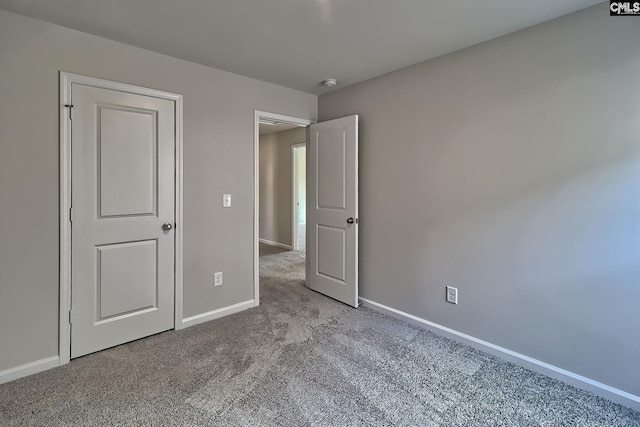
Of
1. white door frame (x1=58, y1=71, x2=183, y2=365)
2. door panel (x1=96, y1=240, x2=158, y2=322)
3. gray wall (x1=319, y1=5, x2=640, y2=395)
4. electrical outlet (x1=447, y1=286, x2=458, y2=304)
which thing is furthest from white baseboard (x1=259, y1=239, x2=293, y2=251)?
white door frame (x1=58, y1=71, x2=183, y2=365)

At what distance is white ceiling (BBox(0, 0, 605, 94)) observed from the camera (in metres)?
1.85

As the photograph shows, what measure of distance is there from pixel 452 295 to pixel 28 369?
122 inches

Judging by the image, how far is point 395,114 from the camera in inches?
115

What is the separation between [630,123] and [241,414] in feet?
8.95

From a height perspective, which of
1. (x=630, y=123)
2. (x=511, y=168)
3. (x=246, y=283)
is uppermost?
(x=630, y=123)

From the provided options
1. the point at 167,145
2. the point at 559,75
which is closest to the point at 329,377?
the point at 167,145

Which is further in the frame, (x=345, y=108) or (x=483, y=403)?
(x=345, y=108)

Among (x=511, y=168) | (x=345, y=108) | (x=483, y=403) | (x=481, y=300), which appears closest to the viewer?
(x=483, y=403)

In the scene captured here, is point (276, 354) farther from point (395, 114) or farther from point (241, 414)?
point (395, 114)

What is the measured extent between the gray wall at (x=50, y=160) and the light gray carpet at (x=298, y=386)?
0.41 meters

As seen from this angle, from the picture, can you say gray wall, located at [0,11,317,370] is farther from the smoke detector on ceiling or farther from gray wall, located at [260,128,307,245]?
gray wall, located at [260,128,307,245]

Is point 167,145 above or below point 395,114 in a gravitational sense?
below

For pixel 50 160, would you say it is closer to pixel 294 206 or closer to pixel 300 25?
pixel 300 25

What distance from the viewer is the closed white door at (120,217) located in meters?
2.23
